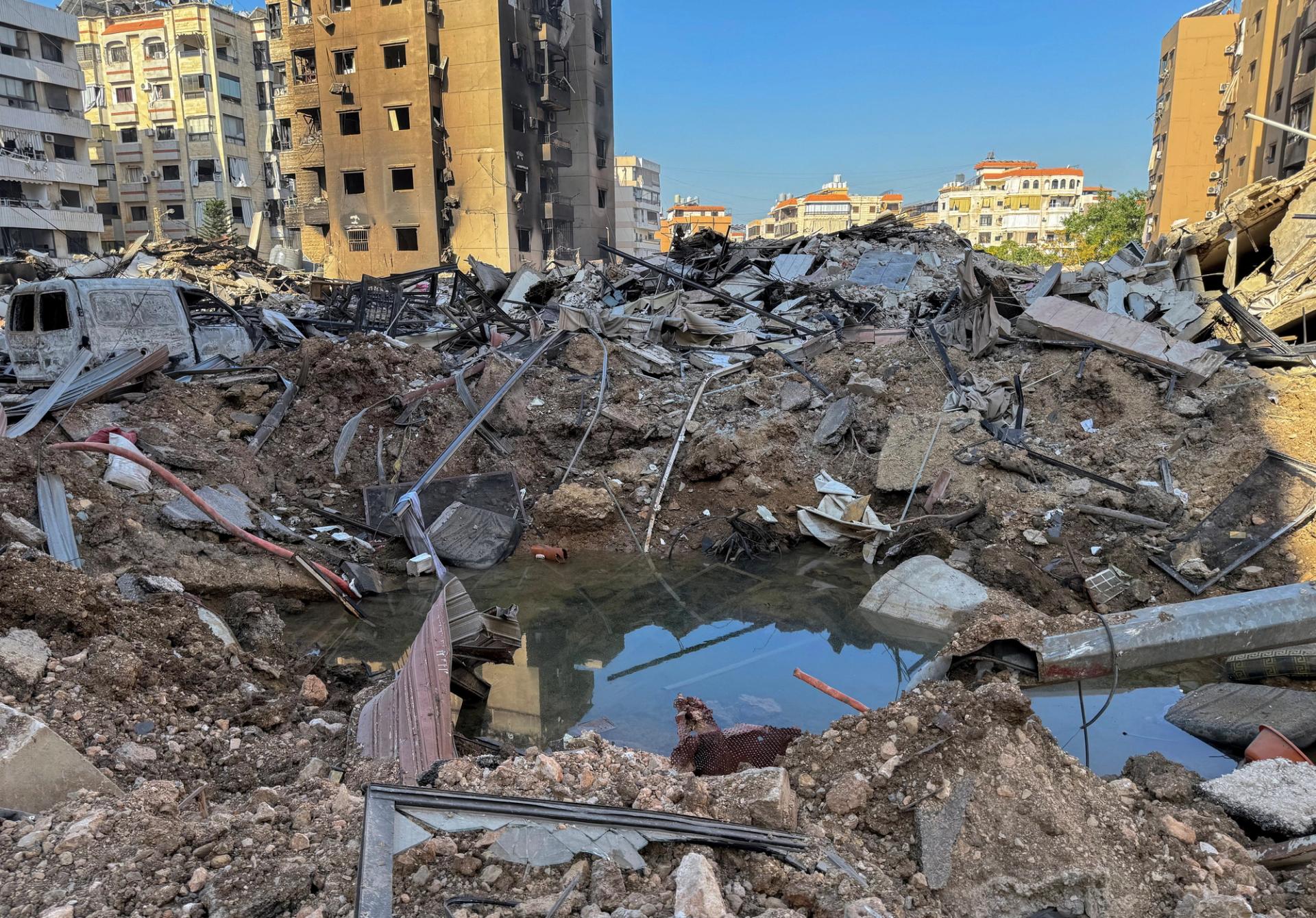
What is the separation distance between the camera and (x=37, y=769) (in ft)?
9.75

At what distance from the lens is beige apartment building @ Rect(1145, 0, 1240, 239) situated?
3750cm

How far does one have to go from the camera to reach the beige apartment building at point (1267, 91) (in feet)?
81.0

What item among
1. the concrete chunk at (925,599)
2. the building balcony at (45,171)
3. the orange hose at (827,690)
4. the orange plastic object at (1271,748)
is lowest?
the orange hose at (827,690)

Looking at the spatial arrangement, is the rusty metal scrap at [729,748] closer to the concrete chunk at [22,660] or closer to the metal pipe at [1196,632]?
the metal pipe at [1196,632]

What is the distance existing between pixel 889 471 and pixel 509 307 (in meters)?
7.33

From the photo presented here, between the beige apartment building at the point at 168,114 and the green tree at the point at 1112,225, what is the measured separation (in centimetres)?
4172

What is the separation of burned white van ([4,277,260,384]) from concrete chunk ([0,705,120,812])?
6.73 meters

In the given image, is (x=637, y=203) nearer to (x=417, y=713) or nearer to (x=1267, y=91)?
(x=1267, y=91)

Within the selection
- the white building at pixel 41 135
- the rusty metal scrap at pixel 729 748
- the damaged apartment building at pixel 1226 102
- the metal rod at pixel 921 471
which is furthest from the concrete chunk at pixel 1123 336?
the white building at pixel 41 135

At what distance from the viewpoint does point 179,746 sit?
3627 millimetres

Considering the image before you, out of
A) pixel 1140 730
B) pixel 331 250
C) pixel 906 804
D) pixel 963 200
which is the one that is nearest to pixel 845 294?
pixel 1140 730

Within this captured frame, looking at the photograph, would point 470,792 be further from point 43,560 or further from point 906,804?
point 43,560

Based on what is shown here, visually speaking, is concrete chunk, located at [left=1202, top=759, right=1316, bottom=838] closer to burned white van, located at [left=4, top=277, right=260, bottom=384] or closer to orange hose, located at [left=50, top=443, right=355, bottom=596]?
orange hose, located at [left=50, top=443, right=355, bottom=596]

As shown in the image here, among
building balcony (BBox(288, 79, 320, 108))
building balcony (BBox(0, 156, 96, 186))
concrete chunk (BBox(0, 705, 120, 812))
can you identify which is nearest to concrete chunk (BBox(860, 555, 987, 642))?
concrete chunk (BBox(0, 705, 120, 812))
